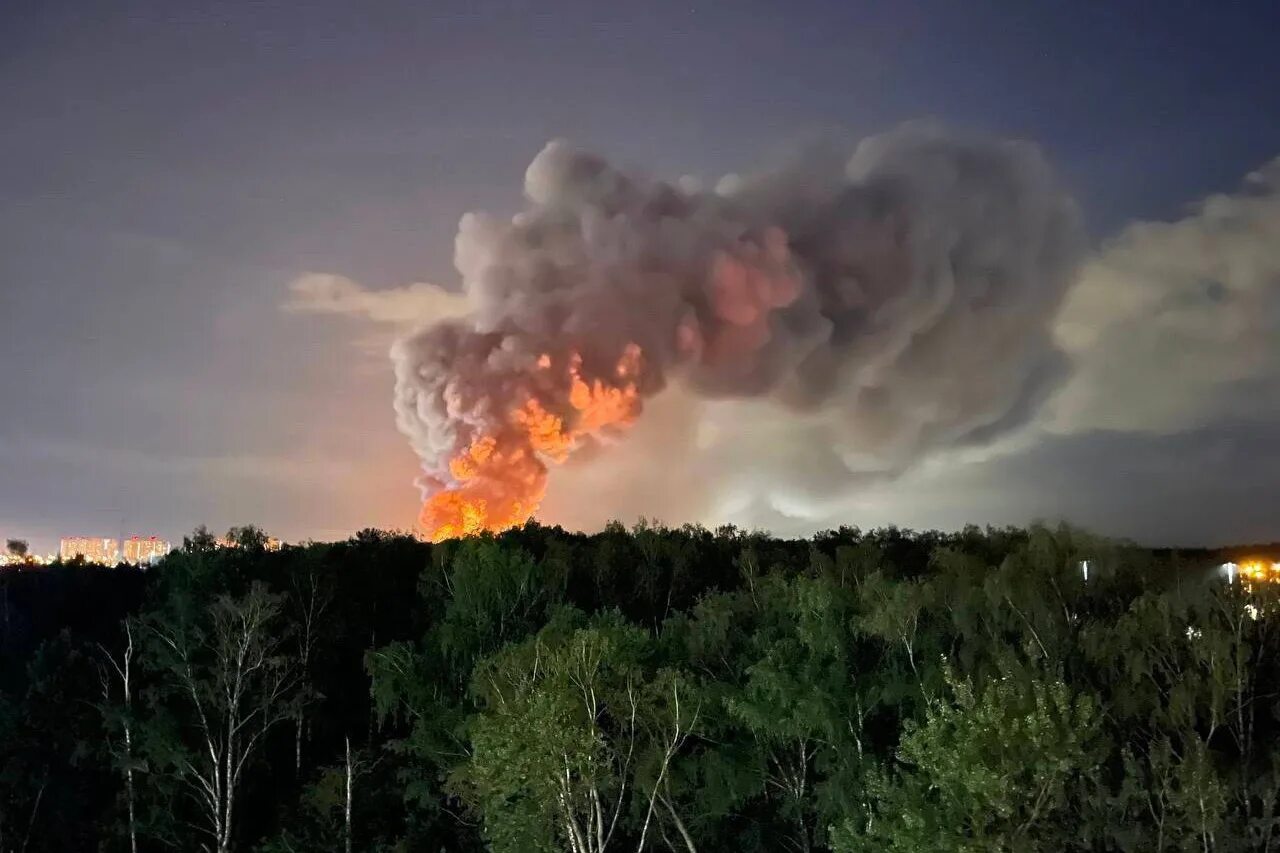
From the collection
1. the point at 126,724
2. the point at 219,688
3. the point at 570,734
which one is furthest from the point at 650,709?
the point at 126,724

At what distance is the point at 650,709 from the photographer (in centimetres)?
3928

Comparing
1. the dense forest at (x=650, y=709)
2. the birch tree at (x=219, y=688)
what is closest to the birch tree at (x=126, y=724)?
the dense forest at (x=650, y=709)

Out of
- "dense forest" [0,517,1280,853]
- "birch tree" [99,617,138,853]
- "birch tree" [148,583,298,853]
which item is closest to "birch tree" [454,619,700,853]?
"dense forest" [0,517,1280,853]

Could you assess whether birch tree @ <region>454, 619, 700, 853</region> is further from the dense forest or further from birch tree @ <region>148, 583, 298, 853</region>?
birch tree @ <region>148, 583, 298, 853</region>

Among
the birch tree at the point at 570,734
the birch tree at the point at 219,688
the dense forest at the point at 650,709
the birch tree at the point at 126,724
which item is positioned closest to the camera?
the dense forest at the point at 650,709

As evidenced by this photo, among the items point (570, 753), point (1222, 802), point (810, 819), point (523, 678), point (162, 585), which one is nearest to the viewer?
point (1222, 802)

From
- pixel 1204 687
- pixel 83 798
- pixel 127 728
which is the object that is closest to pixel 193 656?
pixel 127 728

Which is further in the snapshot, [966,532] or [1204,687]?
[966,532]

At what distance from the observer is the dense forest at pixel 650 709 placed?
2938 cm

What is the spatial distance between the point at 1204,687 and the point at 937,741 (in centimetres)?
1264

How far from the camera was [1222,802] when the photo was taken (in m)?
27.7

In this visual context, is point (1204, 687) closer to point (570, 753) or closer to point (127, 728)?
point (570, 753)

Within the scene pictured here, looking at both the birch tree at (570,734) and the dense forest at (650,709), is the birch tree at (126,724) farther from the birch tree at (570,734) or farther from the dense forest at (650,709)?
the birch tree at (570,734)

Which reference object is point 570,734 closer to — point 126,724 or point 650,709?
point 650,709
